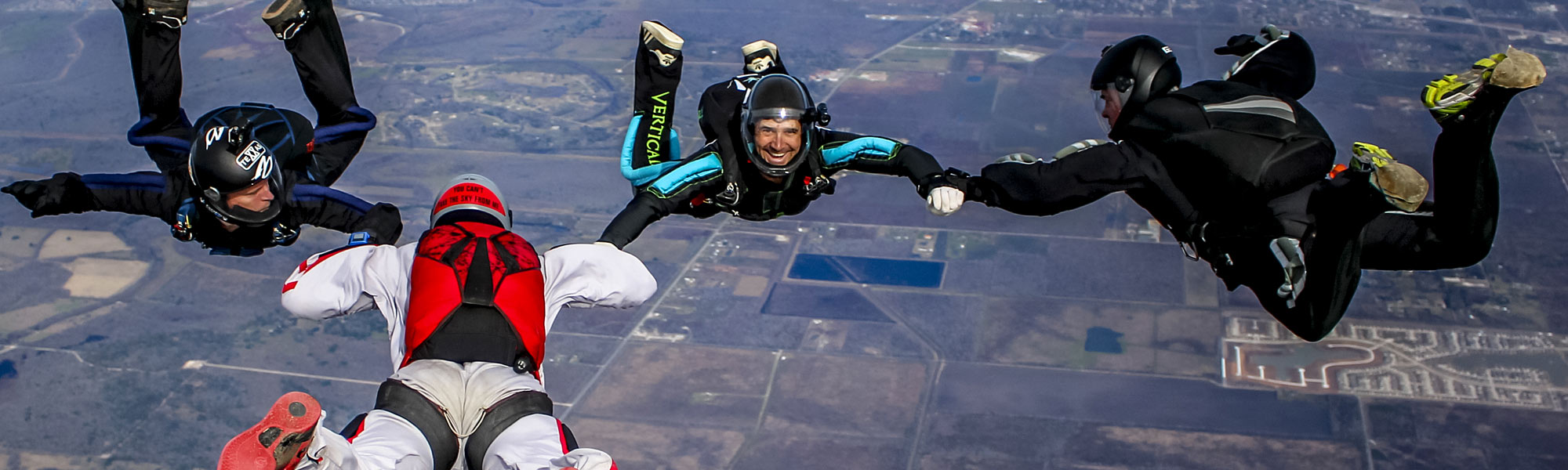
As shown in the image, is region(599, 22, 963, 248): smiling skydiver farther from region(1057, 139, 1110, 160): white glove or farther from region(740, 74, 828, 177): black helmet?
region(1057, 139, 1110, 160): white glove

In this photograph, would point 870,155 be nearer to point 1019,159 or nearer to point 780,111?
point 780,111

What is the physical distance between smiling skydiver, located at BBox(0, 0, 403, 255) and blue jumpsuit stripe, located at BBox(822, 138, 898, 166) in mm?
3754

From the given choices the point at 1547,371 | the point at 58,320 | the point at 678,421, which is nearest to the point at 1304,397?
the point at 1547,371

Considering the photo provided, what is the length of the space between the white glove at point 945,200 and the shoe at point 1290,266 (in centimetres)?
233

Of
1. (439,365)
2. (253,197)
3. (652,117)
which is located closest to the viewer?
(439,365)

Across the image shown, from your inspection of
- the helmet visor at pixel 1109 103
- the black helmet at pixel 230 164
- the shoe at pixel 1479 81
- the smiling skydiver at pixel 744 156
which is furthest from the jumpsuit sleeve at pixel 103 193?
the shoe at pixel 1479 81

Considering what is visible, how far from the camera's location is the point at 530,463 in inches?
295

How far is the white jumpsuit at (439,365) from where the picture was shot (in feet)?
24.1

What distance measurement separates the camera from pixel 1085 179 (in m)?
8.78

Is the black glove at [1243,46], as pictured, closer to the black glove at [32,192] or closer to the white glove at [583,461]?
the white glove at [583,461]

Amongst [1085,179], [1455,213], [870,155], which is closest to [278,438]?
[870,155]

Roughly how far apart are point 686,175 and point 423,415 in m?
3.21

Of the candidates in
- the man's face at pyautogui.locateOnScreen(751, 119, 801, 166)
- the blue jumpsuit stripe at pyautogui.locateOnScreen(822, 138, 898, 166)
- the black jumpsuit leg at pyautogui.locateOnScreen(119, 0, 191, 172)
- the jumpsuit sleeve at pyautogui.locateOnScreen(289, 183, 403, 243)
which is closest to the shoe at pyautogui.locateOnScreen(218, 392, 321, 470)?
the jumpsuit sleeve at pyautogui.locateOnScreen(289, 183, 403, 243)

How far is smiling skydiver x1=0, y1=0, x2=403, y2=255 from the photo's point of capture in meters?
9.45
